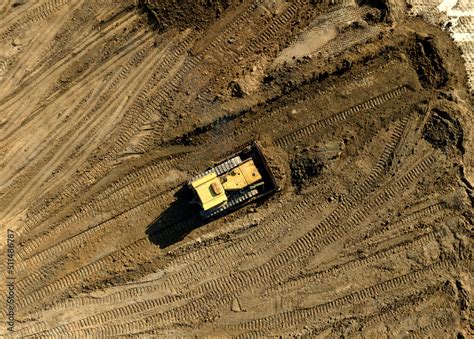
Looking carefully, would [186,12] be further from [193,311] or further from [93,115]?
[193,311]

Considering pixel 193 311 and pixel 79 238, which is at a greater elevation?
pixel 79 238

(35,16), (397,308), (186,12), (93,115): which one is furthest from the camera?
(35,16)

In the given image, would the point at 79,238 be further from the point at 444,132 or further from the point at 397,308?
the point at 444,132

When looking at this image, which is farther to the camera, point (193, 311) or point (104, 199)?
point (104, 199)

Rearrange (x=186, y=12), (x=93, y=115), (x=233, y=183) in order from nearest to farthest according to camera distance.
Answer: (x=233, y=183) → (x=186, y=12) → (x=93, y=115)

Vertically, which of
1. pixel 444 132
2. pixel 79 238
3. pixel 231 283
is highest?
pixel 79 238

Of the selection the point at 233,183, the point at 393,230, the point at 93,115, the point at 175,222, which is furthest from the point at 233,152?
the point at 393,230

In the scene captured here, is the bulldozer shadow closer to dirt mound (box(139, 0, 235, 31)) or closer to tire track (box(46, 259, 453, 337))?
tire track (box(46, 259, 453, 337))

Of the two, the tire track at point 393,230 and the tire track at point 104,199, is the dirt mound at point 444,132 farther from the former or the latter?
the tire track at point 104,199

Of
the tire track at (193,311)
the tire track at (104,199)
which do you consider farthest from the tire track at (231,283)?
the tire track at (104,199)
